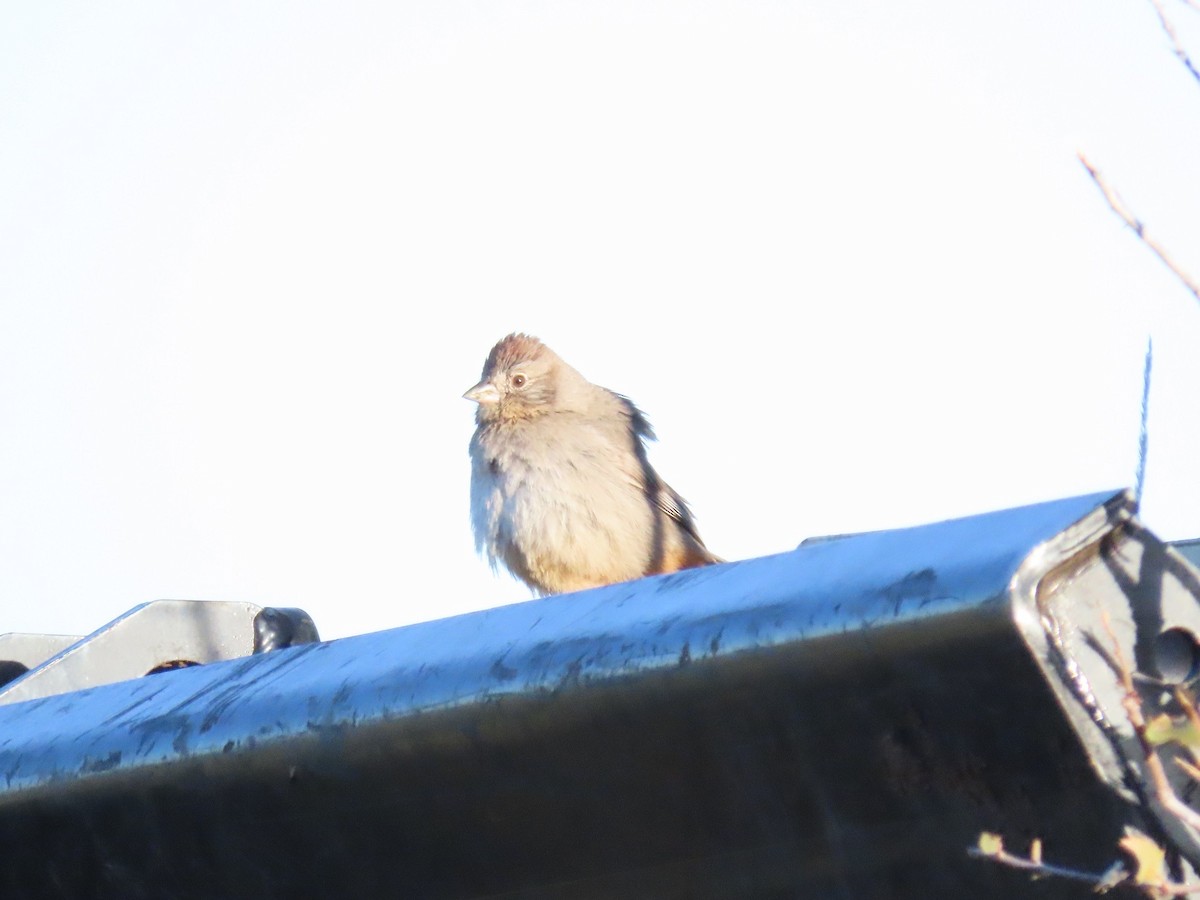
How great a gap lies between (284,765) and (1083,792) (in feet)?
2.80

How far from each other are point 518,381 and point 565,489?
1101 mm

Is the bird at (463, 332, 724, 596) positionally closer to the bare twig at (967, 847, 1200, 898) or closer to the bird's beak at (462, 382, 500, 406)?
the bird's beak at (462, 382, 500, 406)

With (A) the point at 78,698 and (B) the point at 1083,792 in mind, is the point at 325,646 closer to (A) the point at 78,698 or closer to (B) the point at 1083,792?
(A) the point at 78,698

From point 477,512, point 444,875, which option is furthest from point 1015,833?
point 477,512

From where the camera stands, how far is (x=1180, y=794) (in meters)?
1.26

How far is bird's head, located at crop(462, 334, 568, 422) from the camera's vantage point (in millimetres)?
7840

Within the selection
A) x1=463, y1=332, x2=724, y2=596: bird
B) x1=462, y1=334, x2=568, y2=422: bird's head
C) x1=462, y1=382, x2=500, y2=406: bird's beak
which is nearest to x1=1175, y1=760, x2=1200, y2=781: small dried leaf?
x1=463, y1=332, x2=724, y2=596: bird

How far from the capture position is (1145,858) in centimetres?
120

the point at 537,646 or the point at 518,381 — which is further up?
the point at 518,381

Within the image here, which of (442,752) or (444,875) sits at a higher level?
(442,752)

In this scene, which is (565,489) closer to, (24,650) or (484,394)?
(484,394)

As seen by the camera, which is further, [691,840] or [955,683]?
[691,840]

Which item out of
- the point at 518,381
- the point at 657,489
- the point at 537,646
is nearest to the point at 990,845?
the point at 537,646

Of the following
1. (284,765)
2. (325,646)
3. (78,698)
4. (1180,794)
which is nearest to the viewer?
(1180,794)
